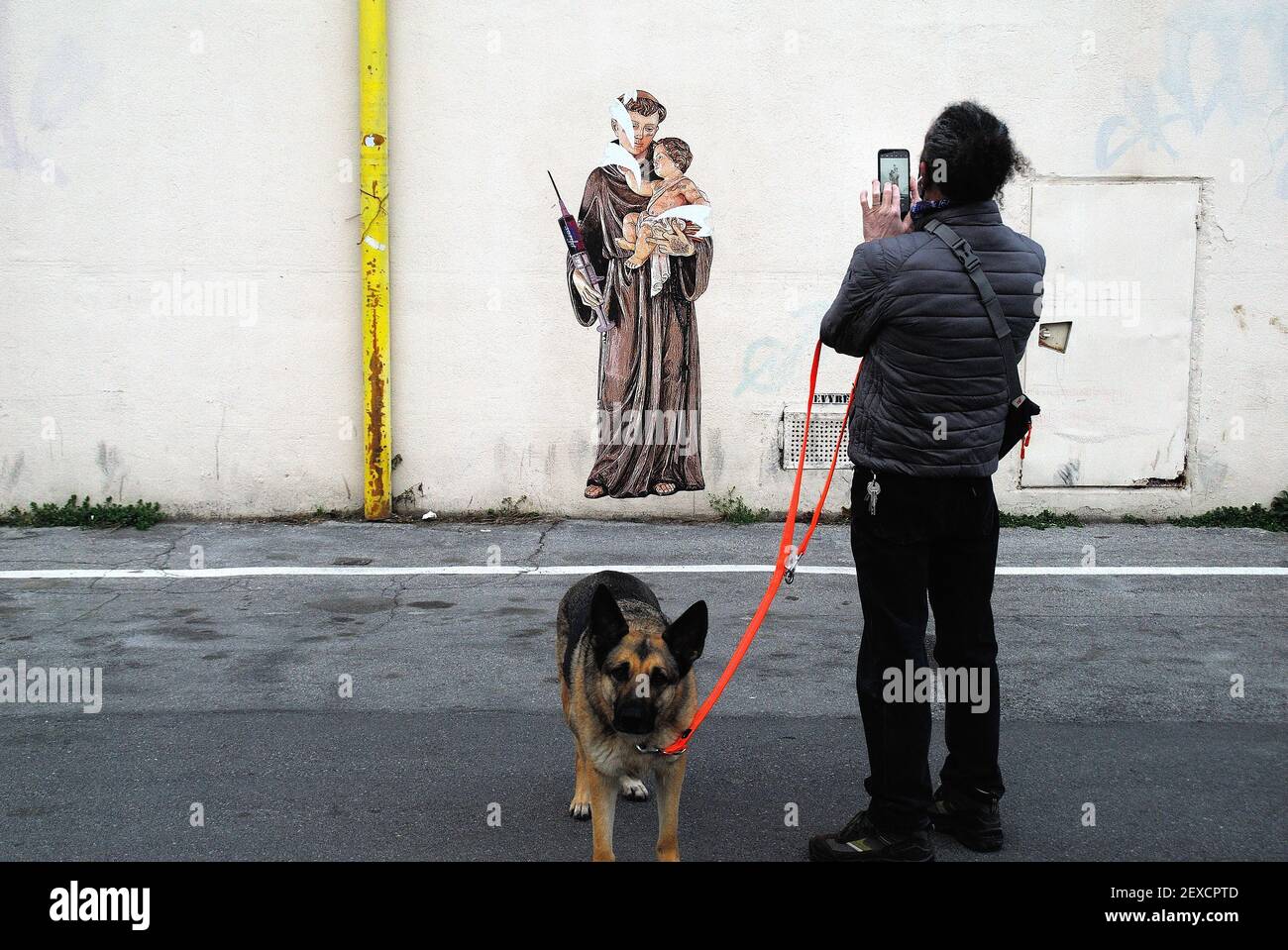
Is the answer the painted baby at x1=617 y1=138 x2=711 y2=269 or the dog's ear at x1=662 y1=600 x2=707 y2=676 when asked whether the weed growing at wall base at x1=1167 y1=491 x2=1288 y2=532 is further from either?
the dog's ear at x1=662 y1=600 x2=707 y2=676

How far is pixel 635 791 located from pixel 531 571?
334cm

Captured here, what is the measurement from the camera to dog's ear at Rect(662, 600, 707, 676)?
372 cm

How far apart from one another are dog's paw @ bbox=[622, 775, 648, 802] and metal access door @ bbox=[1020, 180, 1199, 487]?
5.58 metres

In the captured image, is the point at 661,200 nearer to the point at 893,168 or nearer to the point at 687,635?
the point at 893,168

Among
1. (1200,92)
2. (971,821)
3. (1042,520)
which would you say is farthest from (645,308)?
(971,821)

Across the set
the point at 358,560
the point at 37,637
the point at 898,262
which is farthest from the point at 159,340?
the point at 898,262

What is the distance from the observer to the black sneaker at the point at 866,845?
3.71 meters

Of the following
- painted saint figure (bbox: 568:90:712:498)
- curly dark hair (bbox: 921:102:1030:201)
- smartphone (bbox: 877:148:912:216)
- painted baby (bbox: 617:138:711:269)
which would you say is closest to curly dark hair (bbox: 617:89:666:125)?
painted saint figure (bbox: 568:90:712:498)

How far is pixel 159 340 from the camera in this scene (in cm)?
895

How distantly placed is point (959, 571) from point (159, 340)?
702 centimetres

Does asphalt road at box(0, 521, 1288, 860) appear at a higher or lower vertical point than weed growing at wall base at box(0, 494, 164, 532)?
lower

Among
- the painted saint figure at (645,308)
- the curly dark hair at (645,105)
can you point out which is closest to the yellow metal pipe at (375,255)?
the painted saint figure at (645,308)

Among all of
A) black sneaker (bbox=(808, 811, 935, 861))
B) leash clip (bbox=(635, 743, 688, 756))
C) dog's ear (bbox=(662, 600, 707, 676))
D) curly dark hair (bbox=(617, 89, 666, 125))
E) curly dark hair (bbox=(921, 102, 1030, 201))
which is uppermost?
curly dark hair (bbox=(617, 89, 666, 125))
